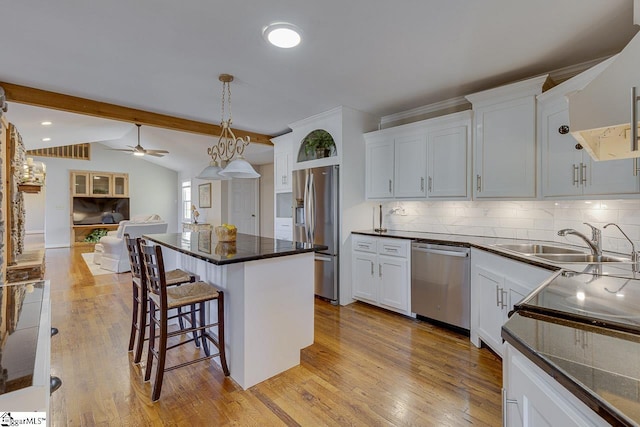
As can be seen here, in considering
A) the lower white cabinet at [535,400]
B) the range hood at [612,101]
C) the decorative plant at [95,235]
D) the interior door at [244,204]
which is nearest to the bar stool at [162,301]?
the lower white cabinet at [535,400]

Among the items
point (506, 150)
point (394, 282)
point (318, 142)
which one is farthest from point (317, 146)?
point (506, 150)

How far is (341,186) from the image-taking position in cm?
376

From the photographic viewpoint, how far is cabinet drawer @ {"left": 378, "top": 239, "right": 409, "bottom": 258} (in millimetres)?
3297

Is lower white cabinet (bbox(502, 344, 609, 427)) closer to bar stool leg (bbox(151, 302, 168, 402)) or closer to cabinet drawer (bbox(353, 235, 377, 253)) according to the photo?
bar stool leg (bbox(151, 302, 168, 402))

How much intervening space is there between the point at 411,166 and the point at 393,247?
977 millimetres

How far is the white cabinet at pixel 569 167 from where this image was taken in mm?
1960

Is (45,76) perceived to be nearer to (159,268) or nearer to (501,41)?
(159,268)

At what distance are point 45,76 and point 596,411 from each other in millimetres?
4182

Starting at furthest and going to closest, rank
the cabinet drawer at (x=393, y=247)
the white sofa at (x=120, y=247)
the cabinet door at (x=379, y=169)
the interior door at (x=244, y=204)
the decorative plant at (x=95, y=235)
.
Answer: the decorative plant at (x=95, y=235)
the interior door at (x=244, y=204)
the white sofa at (x=120, y=247)
the cabinet door at (x=379, y=169)
the cabinet drawer at (x=393, y=247)

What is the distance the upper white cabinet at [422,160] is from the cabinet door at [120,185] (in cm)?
941

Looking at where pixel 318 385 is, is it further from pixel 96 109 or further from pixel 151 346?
pixel 96 109

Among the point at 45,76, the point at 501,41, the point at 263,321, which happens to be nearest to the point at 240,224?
the point at 45,76

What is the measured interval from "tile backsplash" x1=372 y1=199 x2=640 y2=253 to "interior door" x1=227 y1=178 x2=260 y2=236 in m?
4.61

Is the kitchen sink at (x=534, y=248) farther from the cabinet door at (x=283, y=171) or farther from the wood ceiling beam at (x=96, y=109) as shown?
the wood ceiling beam at (x=96, y=109)
